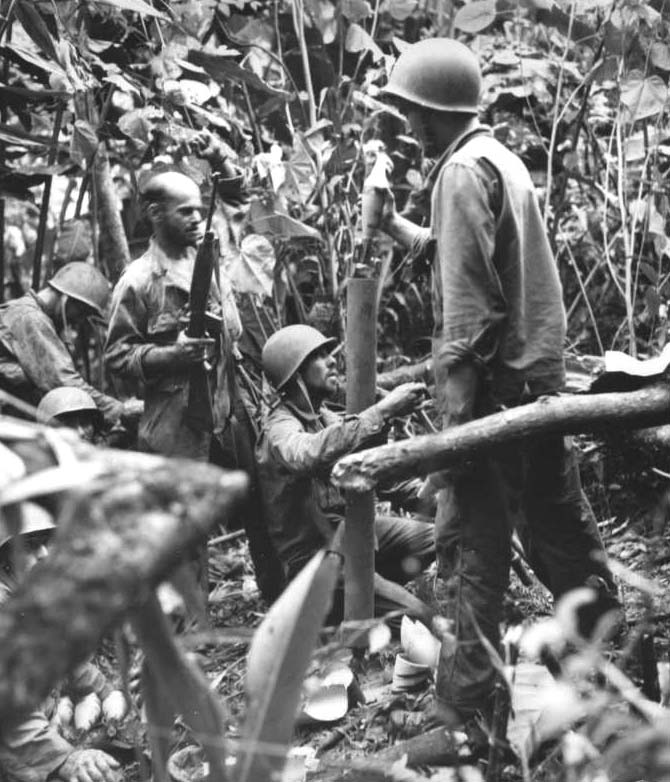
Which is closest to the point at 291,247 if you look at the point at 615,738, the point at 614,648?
the point at 614,648

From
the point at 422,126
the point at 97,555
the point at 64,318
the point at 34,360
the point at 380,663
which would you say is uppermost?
the point at 422,126

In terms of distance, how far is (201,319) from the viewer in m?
5.57

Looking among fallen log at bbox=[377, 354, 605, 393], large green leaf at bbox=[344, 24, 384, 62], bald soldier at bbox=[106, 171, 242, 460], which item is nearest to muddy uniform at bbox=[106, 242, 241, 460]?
bald soldier at bbox=[106, 171, 242, 460]

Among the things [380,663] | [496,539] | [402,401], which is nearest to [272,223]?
[402,401]

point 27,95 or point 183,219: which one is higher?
point 27,95

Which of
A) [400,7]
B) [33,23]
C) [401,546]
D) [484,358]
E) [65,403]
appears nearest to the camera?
[484,358]

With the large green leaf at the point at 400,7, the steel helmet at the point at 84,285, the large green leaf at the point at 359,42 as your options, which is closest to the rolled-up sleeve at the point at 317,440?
the steel helmet at the point at 84,285

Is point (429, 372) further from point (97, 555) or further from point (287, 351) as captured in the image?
point (97, 555)

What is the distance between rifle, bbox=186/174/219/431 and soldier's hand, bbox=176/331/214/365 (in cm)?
5

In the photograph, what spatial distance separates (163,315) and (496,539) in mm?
2370

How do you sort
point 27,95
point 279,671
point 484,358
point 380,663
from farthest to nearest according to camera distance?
point 27,95, point 380,663, point 484,358, point 279,671

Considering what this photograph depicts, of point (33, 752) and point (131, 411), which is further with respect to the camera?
point (131, 411)

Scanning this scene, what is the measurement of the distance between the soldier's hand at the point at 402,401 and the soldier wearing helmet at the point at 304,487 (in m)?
0.77

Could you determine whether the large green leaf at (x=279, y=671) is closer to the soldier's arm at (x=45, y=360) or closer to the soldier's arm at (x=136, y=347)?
the soldier's arm at (x=136, y=347)
